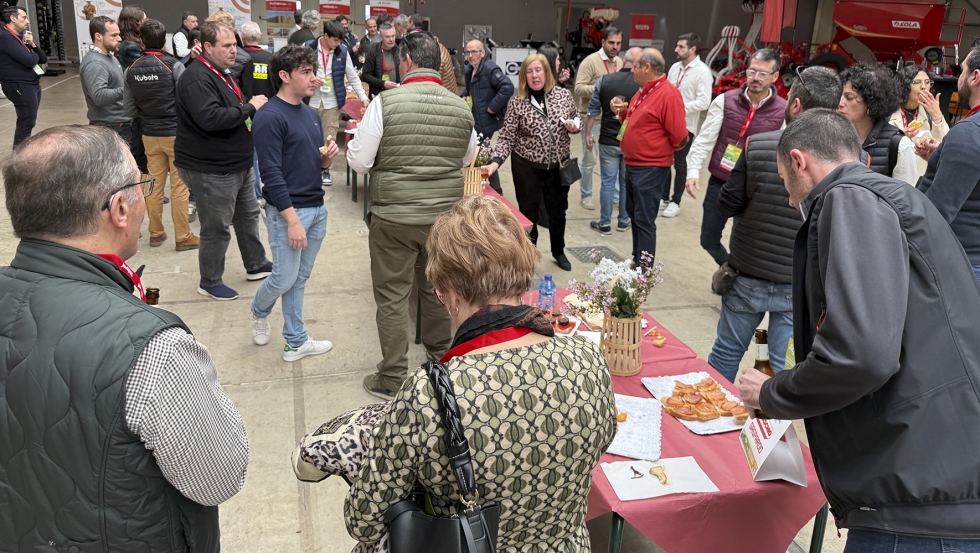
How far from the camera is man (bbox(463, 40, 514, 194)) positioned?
22.0 feet

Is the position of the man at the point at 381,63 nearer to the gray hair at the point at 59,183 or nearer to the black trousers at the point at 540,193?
the black trousers at the point at 540,193

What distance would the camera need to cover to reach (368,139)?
3.27 metres

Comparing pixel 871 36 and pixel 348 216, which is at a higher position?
pixel 871 36

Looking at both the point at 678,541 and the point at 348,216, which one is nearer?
the point at 678,541

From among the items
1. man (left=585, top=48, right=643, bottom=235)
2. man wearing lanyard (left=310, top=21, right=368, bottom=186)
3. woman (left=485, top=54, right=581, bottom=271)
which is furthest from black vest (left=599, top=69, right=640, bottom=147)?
man wearing lanyard (left=310, top=21, right=368, bottom=186)

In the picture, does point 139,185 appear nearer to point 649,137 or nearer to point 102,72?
point 649,137

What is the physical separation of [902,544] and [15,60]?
7979 mm

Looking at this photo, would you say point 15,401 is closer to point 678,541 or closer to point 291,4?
point 678,541

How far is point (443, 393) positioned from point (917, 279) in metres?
1.05

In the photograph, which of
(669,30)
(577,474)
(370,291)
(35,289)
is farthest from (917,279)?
(669,30)

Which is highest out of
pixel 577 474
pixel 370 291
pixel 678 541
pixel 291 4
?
pixel 291 4

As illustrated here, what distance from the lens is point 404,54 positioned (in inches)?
136

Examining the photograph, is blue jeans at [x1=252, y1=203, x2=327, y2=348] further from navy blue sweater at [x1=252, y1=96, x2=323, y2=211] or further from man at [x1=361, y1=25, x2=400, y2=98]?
man at [x1=361, y1=25, x2=400, y2=98]

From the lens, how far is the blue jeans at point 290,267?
145 inches
